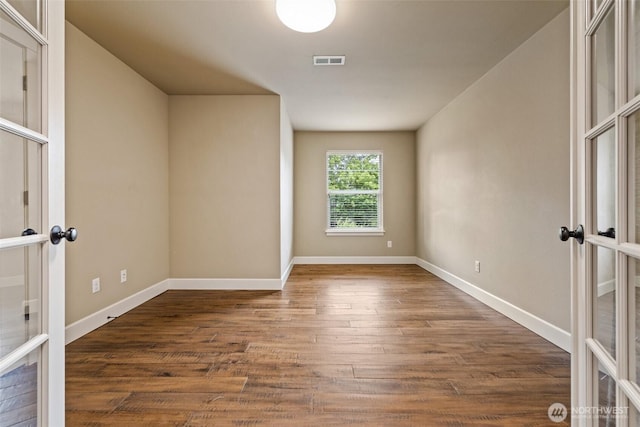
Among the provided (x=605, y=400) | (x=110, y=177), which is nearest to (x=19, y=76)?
(x=605, y=400)

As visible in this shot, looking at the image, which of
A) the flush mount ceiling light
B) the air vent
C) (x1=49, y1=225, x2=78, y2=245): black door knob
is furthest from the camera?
the air vent

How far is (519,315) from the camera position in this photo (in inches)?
105

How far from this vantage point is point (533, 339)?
2346 mm

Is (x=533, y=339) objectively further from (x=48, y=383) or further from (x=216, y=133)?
(x=216, y=133)

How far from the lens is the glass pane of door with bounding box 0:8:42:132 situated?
86cm

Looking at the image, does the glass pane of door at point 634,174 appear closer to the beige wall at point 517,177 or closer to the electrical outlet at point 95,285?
the beige wall at point 517,177

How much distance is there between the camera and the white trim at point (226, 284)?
12.7 ft

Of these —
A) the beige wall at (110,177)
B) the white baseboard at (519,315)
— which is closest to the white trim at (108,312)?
the beige wall at (110,177)

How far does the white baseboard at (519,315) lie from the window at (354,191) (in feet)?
6.57

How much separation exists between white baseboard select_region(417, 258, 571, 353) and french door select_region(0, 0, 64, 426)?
2806mm

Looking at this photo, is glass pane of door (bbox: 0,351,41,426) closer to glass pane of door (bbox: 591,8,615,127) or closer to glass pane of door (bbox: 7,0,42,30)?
glass pane of door (bbox: 7,0,42,30)

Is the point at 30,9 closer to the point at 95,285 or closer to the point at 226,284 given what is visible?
the point at 95,285

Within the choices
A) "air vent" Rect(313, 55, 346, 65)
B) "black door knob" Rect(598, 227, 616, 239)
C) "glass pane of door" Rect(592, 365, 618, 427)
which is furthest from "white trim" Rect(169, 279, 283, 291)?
"black door knob" Rect(598, 227, 616, 239)

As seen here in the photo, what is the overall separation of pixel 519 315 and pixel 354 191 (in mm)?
3561
